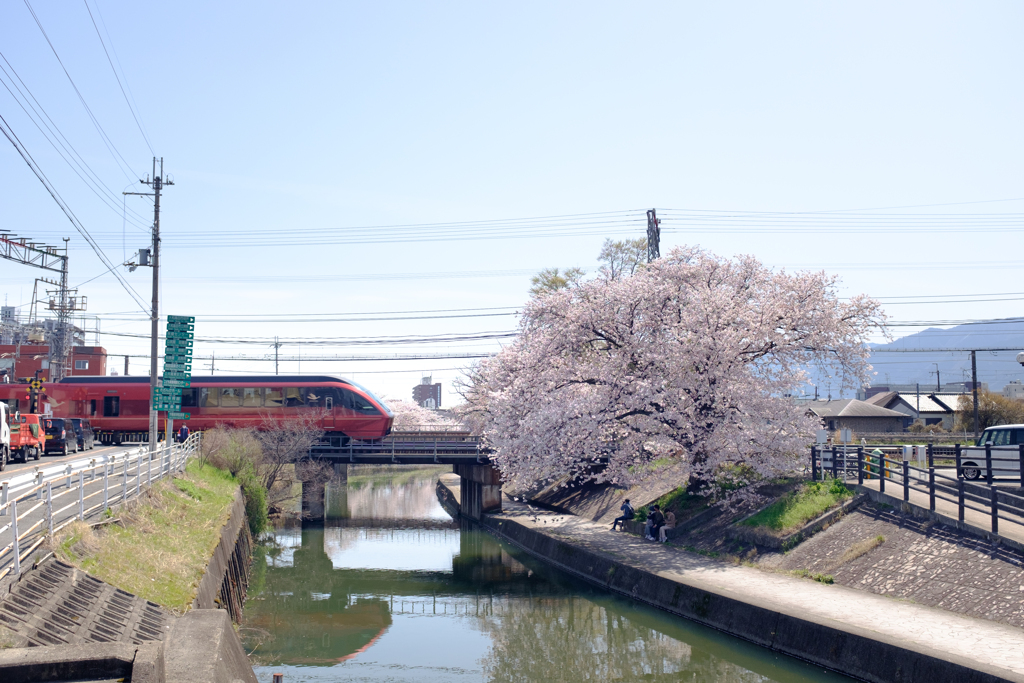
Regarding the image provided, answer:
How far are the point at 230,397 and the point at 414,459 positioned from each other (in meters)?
9.63

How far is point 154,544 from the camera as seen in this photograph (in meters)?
14.3

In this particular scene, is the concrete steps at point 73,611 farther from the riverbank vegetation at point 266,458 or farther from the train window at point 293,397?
the train window at point 293,397

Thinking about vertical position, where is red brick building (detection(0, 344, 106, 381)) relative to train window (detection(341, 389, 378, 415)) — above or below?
above

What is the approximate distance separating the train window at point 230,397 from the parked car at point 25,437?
899cm

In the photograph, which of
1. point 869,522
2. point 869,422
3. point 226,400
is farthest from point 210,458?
point 869,422

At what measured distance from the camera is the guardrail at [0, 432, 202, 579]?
9.59 m

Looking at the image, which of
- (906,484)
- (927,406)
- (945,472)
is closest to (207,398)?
(906,484)

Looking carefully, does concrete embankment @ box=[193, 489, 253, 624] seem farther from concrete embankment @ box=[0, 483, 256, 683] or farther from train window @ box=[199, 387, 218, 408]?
Result: train window @ box=[199, 387, 218, 408]

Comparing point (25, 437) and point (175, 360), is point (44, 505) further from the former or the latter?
point (25, 437)

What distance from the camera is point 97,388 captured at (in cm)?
3888

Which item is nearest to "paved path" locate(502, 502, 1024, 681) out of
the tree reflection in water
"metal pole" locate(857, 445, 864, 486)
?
the tree reflection in water

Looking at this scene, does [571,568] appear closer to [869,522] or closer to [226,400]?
[869,522]

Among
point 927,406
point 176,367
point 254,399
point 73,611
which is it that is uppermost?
point 176,367

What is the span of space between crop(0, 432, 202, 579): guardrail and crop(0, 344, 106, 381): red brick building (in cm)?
4904
